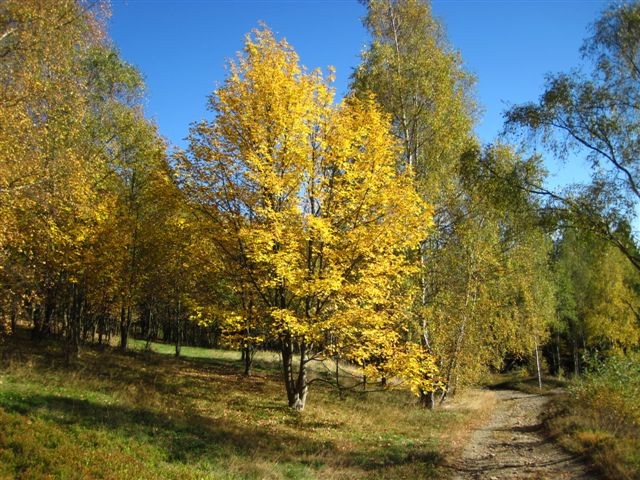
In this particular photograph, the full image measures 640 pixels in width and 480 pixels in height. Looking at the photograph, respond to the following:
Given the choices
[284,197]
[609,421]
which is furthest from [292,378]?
[609,421]

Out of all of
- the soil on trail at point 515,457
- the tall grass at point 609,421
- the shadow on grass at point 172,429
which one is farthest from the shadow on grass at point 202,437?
the tall grass at point 609,421

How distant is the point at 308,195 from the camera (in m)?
14.6

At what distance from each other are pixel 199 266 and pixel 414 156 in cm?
1317

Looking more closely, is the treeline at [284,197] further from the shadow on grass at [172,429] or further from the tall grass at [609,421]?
the tall grass at [609,421]

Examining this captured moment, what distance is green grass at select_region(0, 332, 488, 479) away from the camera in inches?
349

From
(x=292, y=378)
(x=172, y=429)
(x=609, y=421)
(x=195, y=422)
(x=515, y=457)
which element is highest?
(x=292, y=378)

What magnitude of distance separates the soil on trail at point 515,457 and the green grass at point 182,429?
35.4 inches

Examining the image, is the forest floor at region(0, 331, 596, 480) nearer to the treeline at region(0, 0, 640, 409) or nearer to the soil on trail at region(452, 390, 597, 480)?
the soil on trail at region(452, 390, 597, 480)

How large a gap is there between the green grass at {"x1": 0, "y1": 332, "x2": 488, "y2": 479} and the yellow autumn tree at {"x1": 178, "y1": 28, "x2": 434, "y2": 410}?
9.15 ft

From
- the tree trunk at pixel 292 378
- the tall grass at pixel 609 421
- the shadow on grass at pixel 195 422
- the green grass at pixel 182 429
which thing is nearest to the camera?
the green grass at pixel 182 429

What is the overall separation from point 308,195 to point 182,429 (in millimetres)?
8004

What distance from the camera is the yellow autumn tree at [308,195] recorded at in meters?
13.4

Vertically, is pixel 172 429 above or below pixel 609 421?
above

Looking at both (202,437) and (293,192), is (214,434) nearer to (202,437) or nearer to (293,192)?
(202,437)
